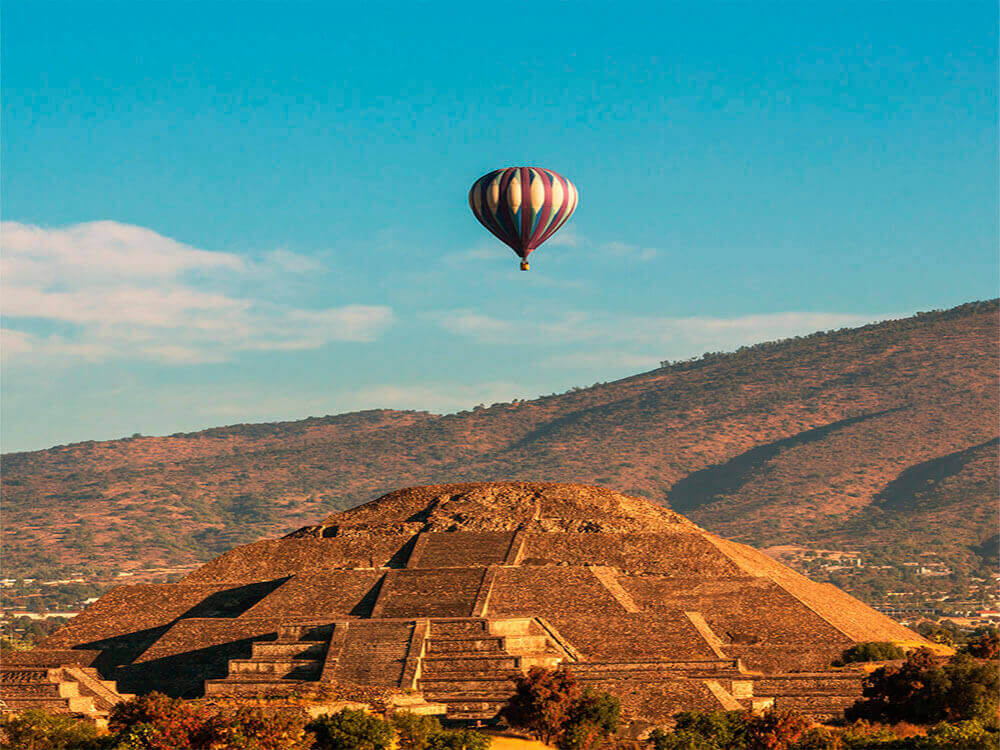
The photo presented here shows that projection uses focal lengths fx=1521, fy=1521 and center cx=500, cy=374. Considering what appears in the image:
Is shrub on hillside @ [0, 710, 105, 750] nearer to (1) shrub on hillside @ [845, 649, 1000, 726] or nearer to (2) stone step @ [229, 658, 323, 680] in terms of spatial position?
(2) stone step @ [229, 658, 323, 680]

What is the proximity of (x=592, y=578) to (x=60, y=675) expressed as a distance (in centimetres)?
2046

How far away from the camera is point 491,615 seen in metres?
56.7

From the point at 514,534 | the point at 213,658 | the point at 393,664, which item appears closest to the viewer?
the point at 393,664

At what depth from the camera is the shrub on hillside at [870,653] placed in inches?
2203

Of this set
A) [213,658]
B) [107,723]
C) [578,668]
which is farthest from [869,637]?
[107,723]

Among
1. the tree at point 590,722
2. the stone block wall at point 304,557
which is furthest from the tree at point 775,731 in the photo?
the stone block wall at point 304,557

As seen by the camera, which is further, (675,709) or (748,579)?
(748,579)

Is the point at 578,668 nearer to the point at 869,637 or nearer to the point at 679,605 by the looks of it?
the point at 679,605

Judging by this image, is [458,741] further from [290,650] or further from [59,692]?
[59,692]

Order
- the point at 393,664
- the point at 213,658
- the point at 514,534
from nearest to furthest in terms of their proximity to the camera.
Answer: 1. the point at 393,664
2. the point at 213,658
3. the point at 514,534

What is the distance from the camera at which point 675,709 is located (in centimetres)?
4903

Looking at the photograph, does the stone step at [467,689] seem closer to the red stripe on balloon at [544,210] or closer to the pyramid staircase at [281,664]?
the pyramid staircase at [281,664]

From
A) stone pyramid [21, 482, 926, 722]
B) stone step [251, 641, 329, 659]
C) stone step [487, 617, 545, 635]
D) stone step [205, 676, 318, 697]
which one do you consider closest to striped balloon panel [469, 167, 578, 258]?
stone pyramid [21, 482, 926, 722]

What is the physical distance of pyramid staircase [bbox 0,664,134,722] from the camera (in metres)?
51.6
